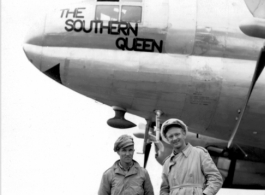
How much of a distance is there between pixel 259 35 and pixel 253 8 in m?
1.12

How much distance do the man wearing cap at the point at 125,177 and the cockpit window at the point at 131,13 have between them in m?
5.67

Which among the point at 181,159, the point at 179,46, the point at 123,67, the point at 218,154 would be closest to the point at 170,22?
the point at 179,46

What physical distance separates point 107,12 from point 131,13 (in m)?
0.56

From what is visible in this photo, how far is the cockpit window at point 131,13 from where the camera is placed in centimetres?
1095

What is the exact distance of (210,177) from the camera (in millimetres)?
5293

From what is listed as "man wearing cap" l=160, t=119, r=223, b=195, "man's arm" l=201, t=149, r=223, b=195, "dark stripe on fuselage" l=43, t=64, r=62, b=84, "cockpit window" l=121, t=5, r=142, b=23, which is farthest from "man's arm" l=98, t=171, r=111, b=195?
"cockpit window" l=121, t=5, r=142, b=23

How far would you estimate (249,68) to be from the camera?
10945 millimetres

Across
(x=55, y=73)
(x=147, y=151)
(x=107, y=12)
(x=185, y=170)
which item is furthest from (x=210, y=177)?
(x=147, y=151)

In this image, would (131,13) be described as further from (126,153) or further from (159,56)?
(126,153)

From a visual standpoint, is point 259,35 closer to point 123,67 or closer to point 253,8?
point 253,8

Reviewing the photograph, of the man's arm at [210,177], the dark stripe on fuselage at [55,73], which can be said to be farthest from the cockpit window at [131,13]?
the man's arm at [210,177]

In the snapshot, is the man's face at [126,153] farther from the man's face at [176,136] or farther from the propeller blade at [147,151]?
the propeller blade at [147,151]

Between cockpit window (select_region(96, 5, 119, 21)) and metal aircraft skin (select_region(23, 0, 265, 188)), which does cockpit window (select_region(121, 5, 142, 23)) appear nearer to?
metal aircraft skin (select_region(23, 0, 265, 188))

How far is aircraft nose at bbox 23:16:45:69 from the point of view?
11.1 meters
